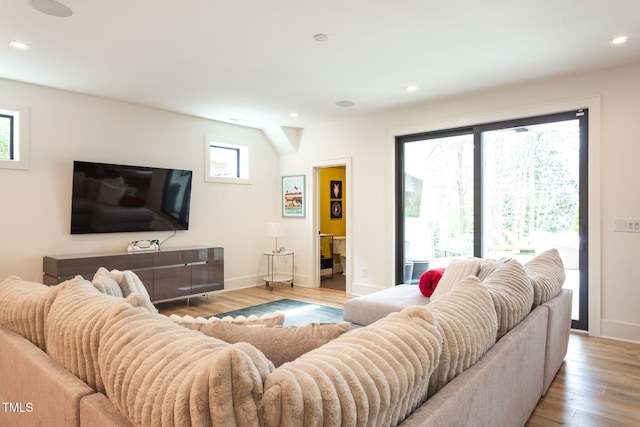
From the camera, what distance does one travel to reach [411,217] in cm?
532

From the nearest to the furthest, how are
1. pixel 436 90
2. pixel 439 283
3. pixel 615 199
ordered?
pixel 439 283
pixel 615 199
pixel 436 90

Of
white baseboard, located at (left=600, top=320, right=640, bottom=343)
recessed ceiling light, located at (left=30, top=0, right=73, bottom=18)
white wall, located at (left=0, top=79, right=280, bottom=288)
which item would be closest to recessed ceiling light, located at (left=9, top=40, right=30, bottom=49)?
recessed ceiling light, located at (left=30, top=0, right=73, bottom=18)

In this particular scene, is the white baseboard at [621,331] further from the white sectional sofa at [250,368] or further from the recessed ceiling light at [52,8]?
the recessed ceiling light at [52,8]

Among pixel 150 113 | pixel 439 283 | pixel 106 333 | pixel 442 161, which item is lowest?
pixel 439 283

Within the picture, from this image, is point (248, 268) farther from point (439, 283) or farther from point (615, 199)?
point (615, 199)

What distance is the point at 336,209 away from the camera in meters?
7.86

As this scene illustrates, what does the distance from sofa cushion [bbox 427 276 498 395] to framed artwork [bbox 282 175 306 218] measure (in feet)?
16.0

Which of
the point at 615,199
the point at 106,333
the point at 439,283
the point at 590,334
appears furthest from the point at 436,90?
the point at 106,333

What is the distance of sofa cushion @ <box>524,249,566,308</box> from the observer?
2.30m

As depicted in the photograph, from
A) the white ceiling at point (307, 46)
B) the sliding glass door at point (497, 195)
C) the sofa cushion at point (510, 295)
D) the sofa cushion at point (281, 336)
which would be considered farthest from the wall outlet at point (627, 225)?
the sofa cushion at point (281, 336)

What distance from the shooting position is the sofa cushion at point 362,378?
75cm

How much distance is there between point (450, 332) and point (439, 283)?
199 centimetres

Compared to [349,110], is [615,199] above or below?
below

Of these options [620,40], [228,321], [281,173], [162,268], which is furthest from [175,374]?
[281,173]
